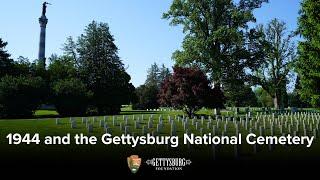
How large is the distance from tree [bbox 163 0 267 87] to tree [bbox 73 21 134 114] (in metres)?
15.7

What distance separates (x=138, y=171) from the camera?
1120 centimetres

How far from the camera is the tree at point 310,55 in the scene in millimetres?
31047

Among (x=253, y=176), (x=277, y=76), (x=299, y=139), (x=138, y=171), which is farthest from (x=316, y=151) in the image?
(x=277, y=76)

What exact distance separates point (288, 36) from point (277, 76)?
18.5ft

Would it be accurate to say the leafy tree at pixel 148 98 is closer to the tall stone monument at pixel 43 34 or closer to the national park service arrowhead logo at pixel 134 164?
the tall stone monument at pixel 43 34

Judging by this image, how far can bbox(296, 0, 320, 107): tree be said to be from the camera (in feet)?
102

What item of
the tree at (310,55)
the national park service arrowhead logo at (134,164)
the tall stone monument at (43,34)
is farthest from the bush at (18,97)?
the national park service arrowhead logo at (134,164)

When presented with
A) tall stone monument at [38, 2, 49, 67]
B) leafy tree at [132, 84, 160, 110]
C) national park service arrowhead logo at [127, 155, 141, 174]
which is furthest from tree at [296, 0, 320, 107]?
tall stone monument at [38, 2, 49, 67]

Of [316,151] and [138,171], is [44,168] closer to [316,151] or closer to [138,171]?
[138,171]

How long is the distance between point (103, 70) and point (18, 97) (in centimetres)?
1941

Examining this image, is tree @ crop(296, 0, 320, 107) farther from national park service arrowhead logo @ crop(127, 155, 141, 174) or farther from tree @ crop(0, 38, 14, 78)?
tree @ crop(0, 38, 14, 78)

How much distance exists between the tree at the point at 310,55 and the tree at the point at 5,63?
3646 centimetres

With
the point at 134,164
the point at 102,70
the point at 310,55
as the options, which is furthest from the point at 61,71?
the point at 134,164

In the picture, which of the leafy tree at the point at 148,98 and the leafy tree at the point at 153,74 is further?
the leafy tree at the point at 153,74
